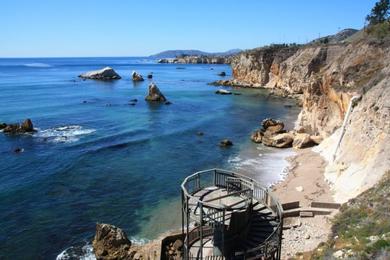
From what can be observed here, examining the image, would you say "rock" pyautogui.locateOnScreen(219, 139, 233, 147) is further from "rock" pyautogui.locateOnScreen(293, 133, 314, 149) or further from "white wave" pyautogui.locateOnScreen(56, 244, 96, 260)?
"white wave" pyautogui.locateOnScreen(56, 244, 96, 260)

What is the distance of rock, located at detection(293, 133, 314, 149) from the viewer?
43.7 m

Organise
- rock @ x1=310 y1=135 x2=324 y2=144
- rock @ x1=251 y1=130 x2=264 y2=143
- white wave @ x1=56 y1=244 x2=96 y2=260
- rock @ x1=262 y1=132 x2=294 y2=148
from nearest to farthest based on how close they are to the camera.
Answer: white wave @ x1=56 y1=244 x2=96 y2=260
rock @ x1=310 y1=135 x2=324 y2=144
rock @ x1=262 y1=132 x2=294 y2=148
rock @ x1=251 y1=130 x2=264 y2=143

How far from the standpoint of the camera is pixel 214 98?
294ft

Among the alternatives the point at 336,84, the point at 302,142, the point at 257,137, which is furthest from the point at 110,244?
the point at 336,84

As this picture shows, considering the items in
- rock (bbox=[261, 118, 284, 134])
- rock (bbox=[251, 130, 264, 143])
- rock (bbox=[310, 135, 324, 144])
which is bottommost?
rock (bbox=[251, 130, 264, 143])

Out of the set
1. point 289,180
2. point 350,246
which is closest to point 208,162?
point 289,180

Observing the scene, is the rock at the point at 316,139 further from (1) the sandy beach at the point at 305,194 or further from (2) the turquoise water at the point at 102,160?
(2) the turquoise water at the point at 102,160

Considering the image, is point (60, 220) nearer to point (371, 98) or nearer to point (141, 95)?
point (371, 98)

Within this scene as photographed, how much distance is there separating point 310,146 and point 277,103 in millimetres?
36887

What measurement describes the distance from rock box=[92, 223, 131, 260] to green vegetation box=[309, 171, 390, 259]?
Result: 10.6m

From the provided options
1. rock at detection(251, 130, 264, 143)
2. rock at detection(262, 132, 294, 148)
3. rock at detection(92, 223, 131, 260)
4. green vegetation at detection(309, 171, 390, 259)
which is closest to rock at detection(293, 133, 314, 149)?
rock at detection(262, 132, 294, 148)

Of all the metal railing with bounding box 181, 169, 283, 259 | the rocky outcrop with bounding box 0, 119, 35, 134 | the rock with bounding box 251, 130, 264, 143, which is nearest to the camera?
the metal railing with bounding box 181, 169, 283, 259

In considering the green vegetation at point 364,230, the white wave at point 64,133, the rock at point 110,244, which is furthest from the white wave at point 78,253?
the white wave at point 64,133

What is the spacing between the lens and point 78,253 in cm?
2303
